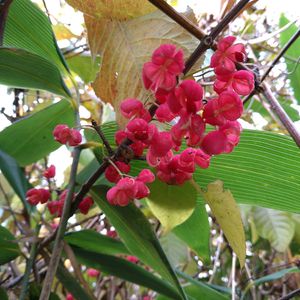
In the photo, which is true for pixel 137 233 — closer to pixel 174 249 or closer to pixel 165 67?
pixel 165 67

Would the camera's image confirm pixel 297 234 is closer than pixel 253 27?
Yes

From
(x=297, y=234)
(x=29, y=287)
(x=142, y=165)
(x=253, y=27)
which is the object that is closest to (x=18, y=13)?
(x=142, y=165)

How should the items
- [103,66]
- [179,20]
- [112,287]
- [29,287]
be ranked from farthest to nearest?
[112,287] → [29,287] → [103,66] → [179,20]

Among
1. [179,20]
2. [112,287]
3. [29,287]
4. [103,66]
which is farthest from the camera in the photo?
[112,287]

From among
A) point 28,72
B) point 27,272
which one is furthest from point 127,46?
point 27,272

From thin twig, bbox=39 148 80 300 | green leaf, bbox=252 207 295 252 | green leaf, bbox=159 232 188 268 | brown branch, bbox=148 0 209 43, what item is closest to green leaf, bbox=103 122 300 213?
thin twig, bbox=39 148 80 300

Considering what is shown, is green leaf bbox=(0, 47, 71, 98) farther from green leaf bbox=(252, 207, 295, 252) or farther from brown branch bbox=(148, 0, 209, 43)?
green leaf bbox=(252, 207, 295, 252)

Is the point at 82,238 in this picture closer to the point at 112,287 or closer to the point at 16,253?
the point at 16,253
